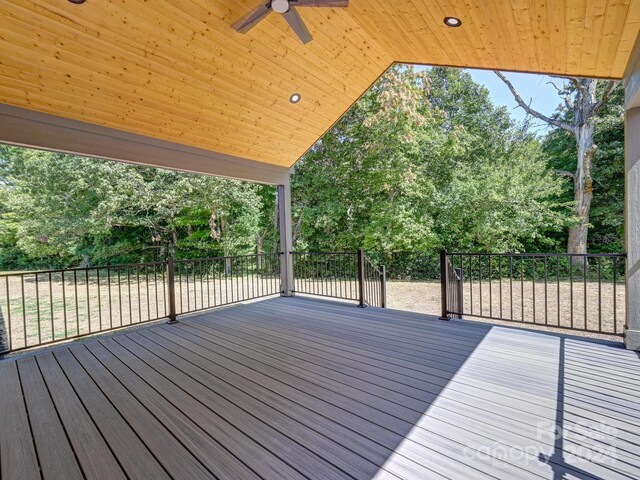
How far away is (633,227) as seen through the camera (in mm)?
2869

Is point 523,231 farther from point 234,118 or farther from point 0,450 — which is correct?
point 0,450

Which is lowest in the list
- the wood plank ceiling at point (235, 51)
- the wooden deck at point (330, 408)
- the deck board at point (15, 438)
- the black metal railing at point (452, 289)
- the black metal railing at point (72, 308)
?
the black metal railing at point (72, 308)

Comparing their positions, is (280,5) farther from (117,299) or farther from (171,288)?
(117,299)

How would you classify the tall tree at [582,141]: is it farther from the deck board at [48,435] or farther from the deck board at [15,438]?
the deck board at [15,438]

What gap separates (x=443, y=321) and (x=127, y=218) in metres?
10.7

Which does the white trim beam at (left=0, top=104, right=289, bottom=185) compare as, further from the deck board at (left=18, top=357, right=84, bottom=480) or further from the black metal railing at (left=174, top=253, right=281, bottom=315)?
the deck board at (left=18, top=357, right=84, bottom=480)

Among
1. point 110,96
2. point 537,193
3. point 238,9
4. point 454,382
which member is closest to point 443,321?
point 454,382

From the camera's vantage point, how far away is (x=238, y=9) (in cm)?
294

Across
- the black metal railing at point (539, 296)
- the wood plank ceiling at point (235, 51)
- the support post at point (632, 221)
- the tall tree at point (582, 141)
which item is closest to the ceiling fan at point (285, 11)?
the wood plank ceiling at point (235, 51)

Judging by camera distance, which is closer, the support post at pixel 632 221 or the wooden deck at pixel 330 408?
the wooden deck at pixel 330 408

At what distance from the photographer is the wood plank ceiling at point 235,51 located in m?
2.48

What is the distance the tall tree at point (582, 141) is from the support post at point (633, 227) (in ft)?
25.9

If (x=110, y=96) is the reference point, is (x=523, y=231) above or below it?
below

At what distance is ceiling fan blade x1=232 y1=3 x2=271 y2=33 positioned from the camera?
2.59 meters
